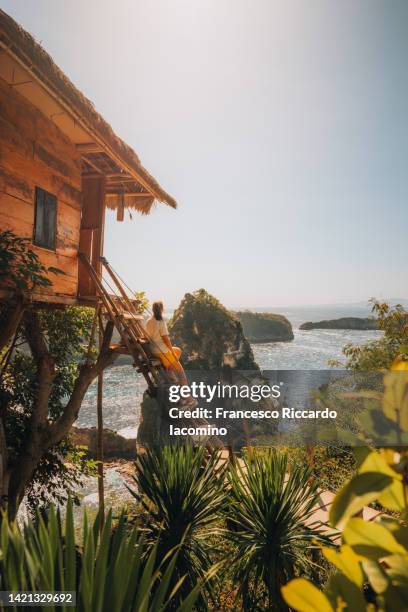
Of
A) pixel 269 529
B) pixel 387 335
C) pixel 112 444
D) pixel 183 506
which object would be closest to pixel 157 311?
pixel 183 506

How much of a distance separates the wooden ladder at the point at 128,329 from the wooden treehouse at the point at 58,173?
2cm

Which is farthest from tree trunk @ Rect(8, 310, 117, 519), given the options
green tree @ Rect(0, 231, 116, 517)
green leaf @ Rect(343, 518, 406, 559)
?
green leaf @ Rect(343, 518, 406, 559)

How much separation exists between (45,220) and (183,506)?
4239 mm

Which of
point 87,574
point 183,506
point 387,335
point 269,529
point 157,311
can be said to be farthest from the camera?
point 387,335

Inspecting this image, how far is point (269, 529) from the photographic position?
3.62 metres

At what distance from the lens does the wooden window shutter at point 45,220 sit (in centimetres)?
502

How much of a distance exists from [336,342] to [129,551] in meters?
82.1

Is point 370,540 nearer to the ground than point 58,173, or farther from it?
nearer to the ground

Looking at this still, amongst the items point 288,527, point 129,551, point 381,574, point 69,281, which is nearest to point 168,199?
point 69,281

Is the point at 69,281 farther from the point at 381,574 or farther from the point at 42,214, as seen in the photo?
the point at 381,574

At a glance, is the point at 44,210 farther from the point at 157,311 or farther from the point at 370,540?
the point at 370,540

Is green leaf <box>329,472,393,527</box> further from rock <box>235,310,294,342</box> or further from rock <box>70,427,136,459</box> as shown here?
rock <box>235,310,294,342</box>

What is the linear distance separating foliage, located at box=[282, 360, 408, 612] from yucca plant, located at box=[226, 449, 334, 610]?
3.44 meters

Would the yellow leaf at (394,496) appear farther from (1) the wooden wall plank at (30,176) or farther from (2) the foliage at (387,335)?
(2) the foliage at (387,335)
